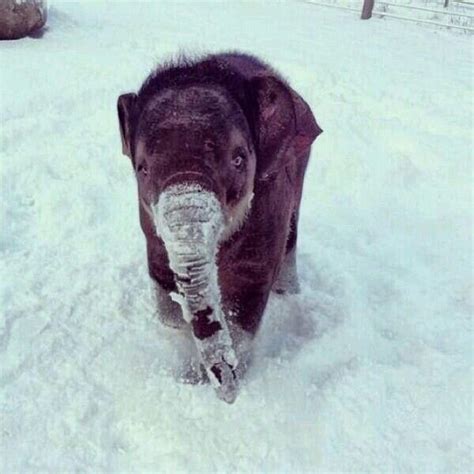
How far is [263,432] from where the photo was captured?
2447 millimetres

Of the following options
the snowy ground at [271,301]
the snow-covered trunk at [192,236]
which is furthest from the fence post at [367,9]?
the snow-covered trunk at [192,236]

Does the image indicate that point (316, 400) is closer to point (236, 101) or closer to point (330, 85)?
point (236, 101)

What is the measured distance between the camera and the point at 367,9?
942 cm

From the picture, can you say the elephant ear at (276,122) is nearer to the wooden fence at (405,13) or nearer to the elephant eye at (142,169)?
the elephant eye at (142,169)

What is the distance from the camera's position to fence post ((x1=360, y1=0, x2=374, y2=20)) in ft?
30.8

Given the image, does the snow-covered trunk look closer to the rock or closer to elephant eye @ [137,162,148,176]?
elephant eye @ [137,162,148,176]

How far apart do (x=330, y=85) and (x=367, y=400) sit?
158 inches

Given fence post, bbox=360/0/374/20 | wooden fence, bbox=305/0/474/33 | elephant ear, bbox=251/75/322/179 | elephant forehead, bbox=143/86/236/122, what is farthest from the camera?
fence post, bbox=360/0/374/20

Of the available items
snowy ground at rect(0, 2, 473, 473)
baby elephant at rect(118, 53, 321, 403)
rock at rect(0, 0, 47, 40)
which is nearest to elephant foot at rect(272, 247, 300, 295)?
snowy ground at rect(0, 2, 473, 473)

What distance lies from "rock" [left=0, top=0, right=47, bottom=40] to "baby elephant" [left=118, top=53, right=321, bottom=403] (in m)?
4.21

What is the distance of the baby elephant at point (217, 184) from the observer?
189 cm

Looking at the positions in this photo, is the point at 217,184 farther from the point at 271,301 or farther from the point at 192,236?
the point at 271,301

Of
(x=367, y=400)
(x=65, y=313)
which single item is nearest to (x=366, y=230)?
(x=367, y=400)

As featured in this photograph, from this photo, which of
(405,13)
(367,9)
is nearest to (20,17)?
(367,9)
